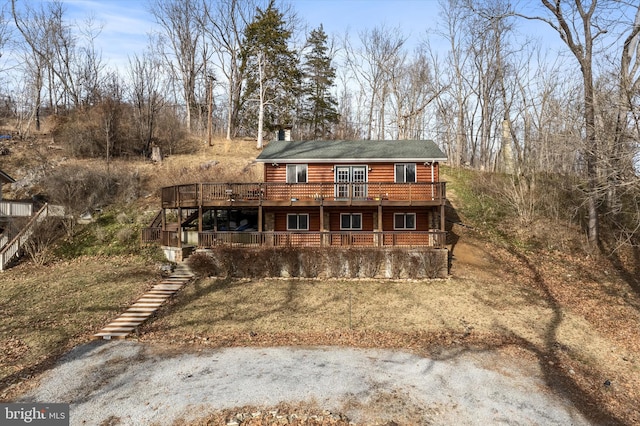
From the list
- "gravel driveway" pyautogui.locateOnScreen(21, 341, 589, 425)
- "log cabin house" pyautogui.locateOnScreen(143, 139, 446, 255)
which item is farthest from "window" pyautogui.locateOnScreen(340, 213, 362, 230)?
"gravel driveway" pyautogui.locateOnScreen(21, 341, 589, 425)

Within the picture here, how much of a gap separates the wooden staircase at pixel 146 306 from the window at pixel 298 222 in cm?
673

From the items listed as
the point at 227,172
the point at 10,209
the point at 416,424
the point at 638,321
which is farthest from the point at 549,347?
the point at 10,209

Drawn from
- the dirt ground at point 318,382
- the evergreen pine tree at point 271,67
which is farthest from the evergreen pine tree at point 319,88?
the dirt ground at point 318,382

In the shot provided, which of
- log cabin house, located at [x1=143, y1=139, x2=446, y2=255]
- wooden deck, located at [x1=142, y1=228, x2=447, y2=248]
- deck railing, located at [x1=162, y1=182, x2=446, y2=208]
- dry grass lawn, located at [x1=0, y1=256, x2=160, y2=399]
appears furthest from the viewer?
deck railing, located at [x1=162, y1=182, x2=446, y2=208]

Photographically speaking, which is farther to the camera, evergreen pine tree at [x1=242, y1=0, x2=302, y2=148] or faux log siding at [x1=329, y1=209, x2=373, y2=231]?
evergreen pine tree at [x1=242, y1=0, x2=302, y2=148]

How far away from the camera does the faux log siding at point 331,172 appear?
21781 millimetres

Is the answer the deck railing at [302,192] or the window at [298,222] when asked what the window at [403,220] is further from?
the window at [298,222]

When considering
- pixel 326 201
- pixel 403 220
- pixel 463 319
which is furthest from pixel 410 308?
pixel 403 220

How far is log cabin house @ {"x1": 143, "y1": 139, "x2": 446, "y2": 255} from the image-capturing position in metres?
19.3

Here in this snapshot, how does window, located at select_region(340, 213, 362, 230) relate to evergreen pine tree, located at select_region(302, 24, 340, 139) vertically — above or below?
below

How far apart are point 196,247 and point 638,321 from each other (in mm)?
20943

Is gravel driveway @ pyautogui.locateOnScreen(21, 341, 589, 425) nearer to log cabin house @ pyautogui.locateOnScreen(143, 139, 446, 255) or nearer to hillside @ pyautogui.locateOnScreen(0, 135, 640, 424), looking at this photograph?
hillside @ pyautogui.locateOnScreen(0, 135, 640, 424)

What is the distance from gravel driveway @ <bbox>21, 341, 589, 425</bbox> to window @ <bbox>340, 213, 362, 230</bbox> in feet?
37.7

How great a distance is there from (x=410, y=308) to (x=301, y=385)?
7.35 meters
